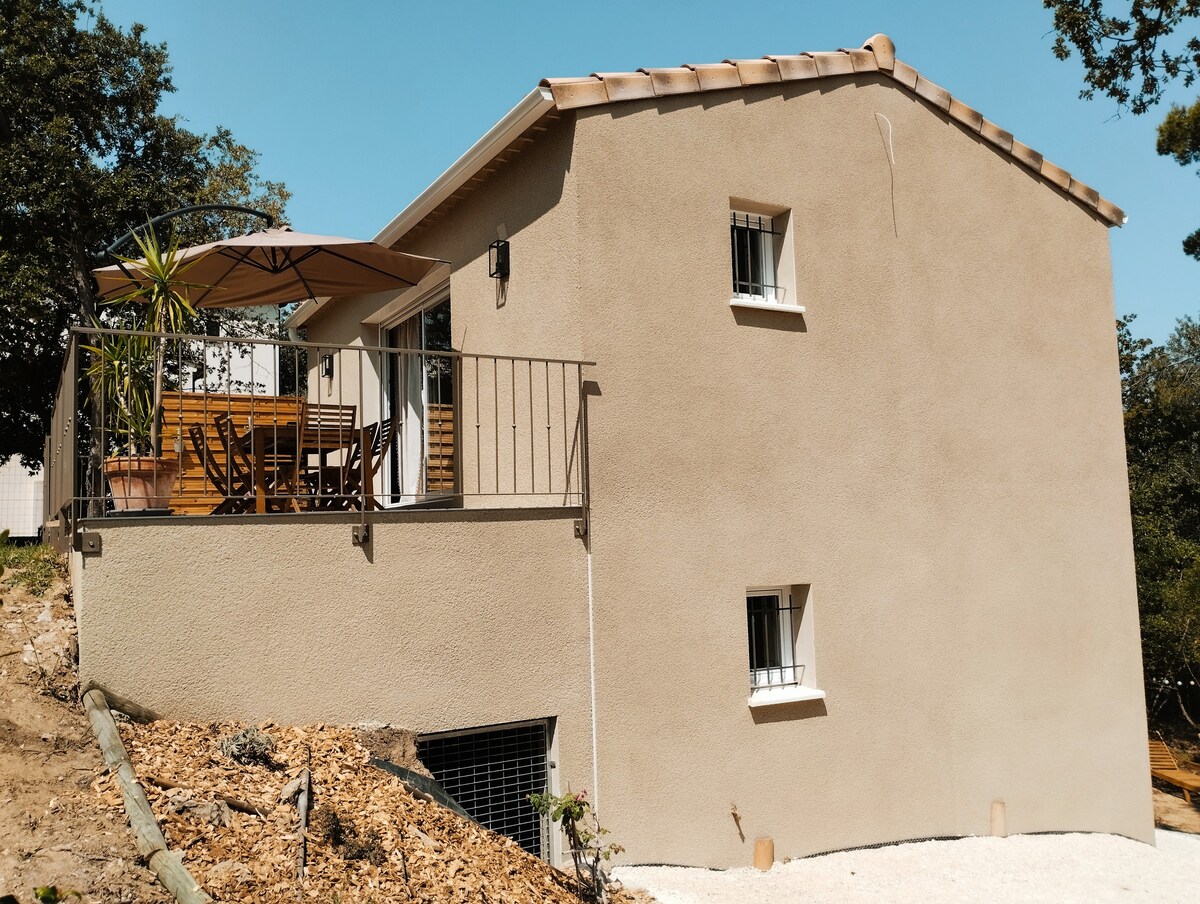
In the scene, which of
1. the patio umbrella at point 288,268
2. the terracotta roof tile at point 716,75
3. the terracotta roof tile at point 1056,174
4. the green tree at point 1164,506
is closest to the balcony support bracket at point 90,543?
the patio umbrella at point 288,268

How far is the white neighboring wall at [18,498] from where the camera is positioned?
2527 cm

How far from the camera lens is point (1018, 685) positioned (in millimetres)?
9570

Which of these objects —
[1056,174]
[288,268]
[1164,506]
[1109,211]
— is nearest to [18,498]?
[288,268]

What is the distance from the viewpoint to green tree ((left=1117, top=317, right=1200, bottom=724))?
21161 mm

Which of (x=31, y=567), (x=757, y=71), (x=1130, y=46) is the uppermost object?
(x=1130, y=46)

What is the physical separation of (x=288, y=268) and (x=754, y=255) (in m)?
4.25

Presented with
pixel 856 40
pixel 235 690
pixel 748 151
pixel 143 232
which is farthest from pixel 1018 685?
pixel 143 232

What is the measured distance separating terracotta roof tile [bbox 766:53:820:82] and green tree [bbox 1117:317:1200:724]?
52.4 ft

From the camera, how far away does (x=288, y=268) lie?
8773 mm

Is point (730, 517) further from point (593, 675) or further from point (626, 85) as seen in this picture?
point (626, 85)

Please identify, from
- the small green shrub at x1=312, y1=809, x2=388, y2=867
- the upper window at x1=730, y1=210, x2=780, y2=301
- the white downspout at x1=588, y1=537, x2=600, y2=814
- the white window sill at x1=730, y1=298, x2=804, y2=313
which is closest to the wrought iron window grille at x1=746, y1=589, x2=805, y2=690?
the white downspout at x1=588, y1=537, x2=600, y2=814

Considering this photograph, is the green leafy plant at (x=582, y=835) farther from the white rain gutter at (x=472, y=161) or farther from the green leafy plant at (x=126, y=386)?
the white rain gutter at (x=472, y=161)

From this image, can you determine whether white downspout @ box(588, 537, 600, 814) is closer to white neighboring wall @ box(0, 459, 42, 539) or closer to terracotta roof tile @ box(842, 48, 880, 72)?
terracotta roof tile @ box(842, 48, 880, 72)

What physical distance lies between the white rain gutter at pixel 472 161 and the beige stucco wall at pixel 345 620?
3.14 meters
